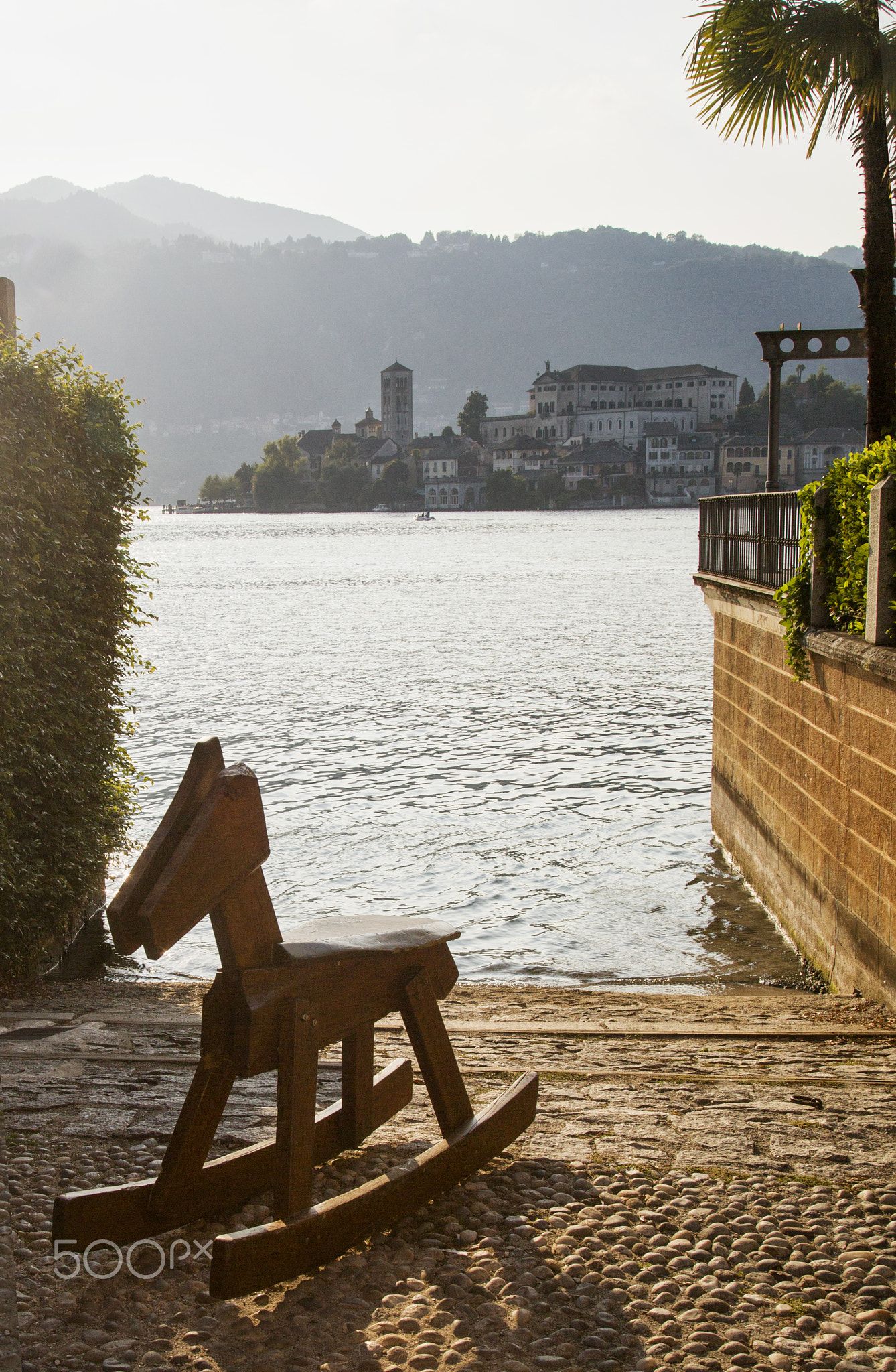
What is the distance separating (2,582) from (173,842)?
487 centimetres

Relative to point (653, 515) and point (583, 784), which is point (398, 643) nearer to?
point (583, 784)

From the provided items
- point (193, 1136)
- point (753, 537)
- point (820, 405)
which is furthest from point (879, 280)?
point (820, 405)

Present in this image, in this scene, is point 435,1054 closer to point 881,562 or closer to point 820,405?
point 881,562

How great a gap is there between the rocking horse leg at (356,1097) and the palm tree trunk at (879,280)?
1134 cm

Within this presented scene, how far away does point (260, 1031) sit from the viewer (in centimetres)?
355

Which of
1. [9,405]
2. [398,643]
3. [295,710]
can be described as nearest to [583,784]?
[295,710]

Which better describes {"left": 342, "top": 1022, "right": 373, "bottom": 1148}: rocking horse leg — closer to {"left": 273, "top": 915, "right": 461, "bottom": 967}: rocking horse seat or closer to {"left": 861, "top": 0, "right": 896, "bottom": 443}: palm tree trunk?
{"left": 273, "top": 915, "right": 461, "bottom": 967}: rocking horse seat

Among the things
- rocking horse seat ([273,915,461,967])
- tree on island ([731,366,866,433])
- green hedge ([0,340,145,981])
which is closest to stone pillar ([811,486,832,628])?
green hedge ([0,340,145,981])

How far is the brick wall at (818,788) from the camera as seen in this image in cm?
772

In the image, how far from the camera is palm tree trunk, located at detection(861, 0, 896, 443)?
13488 mm

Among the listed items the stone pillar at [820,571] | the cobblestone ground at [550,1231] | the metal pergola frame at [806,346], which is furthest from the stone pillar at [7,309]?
the metal pergola frame at [806,346]

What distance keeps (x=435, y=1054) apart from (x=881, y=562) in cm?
495

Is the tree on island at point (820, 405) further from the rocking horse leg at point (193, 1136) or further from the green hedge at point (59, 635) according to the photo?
the rocking horse leg at point (193, 1136)

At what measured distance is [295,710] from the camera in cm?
2742
